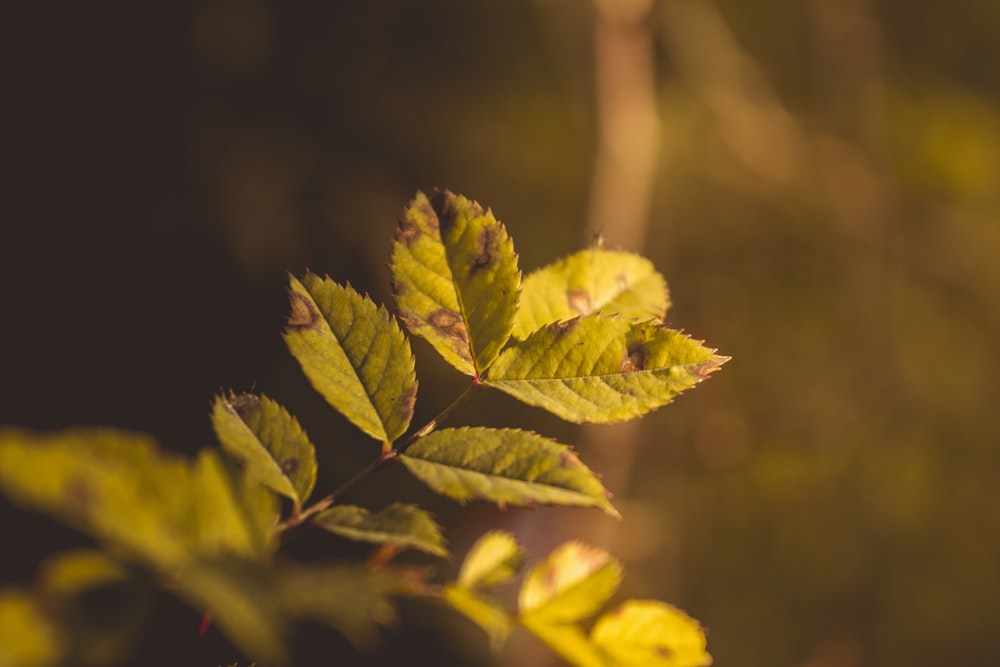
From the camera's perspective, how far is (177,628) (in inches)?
24.2

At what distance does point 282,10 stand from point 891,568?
8.20 ft

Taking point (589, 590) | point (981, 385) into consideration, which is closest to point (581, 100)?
point (981, 385)

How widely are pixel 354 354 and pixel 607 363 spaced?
20 centimetres

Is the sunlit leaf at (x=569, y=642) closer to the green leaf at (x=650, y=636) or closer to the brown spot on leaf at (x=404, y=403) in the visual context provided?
the green leaf at (x=650, y=636)

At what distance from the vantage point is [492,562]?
0.62m

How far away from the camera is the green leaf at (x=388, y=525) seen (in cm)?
45

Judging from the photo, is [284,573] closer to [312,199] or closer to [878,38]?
[312,199]

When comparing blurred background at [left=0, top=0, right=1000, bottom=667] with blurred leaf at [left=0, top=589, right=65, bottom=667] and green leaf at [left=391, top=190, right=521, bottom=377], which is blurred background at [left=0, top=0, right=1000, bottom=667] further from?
blurred leaf at [left=0, top=589, right=65, bottom=667]

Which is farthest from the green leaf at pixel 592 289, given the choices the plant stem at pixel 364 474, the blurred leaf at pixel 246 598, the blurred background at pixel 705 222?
the blurred background at pixel 705 222

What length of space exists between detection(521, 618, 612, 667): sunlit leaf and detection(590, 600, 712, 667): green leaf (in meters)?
0.01

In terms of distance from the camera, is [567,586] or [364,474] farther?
[567,586]

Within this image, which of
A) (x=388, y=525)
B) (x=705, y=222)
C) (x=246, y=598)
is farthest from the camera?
(x=705, y=222)

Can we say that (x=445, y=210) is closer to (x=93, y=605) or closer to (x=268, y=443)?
(x=268, y=443)

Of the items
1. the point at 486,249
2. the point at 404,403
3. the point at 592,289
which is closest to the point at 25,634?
the point at 404,403
